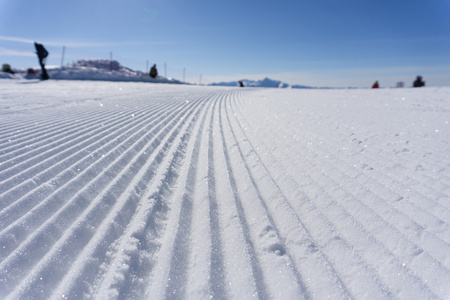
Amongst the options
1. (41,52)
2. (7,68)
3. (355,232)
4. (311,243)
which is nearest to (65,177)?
(311,243)

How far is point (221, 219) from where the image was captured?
1915 millimetres

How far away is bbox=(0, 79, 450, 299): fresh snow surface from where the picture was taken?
4.40 feet

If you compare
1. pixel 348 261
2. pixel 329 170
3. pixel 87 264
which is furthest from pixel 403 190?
pixel 87 264

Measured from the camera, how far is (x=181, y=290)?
4.22ft

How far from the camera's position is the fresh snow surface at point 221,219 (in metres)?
1.34

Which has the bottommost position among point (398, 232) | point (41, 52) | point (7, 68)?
point (398, 232)

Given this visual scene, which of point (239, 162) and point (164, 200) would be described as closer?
point (164, 200)

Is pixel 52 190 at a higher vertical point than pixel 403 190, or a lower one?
lower

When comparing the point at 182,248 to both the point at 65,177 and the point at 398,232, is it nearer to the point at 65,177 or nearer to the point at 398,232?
the point at 398,232

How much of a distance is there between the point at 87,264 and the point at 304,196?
1763 millimetres

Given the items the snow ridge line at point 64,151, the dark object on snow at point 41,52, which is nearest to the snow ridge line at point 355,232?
the snow ridge line at point 64,151

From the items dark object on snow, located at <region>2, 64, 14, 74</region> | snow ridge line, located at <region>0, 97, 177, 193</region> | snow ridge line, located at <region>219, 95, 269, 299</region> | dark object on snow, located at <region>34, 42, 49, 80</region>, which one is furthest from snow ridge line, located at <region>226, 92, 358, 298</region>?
dark object on snow, located at <region>2, 64, 14, 74</region>

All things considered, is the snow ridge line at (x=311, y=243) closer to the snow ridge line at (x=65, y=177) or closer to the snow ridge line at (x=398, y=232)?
the snow ridge line at (x=398, y=232)

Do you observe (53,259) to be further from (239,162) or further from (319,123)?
(319,123)
